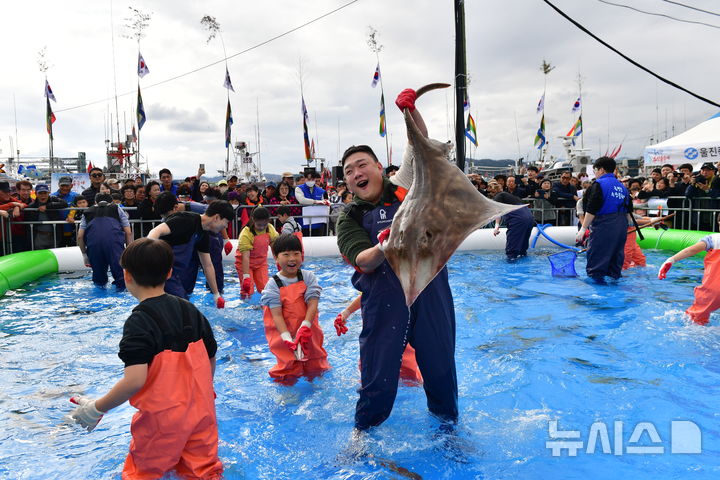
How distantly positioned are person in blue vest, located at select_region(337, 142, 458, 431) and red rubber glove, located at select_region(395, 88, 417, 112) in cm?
60

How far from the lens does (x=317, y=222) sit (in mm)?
13023

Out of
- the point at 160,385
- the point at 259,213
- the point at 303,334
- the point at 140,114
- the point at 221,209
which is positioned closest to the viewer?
the point at 160,385

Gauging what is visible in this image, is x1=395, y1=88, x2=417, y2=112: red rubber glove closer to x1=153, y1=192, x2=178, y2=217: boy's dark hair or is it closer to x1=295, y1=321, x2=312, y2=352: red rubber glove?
x1=295, y1=321, x2=312, y2=352: red rubber glove

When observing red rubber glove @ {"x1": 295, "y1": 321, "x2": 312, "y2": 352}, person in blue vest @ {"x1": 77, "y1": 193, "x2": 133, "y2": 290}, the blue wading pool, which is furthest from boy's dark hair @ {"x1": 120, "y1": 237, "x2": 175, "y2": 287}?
person in blue vest @ {"x1": 77, "y1": 193, "x2": 133, "y2": 290}

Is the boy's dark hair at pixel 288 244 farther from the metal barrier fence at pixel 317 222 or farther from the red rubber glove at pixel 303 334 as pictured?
the metal barrier fence at pixel 317 222

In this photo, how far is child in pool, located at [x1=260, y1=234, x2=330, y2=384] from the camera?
435 centimetres

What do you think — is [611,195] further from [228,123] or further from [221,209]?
[228,123]

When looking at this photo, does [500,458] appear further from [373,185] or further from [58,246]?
[58,246]

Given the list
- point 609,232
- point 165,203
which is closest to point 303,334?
point 165,203

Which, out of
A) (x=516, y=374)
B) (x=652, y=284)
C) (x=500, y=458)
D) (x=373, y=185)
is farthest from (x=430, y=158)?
(x=652, y=284)

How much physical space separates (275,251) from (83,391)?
2.20m

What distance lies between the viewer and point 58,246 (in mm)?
11180
